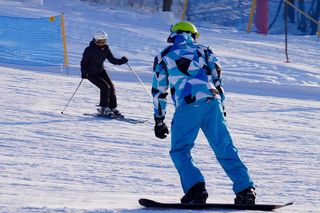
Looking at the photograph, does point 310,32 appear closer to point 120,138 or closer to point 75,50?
point 75,50

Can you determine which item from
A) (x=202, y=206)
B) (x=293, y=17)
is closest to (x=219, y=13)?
(x=293, y=17)

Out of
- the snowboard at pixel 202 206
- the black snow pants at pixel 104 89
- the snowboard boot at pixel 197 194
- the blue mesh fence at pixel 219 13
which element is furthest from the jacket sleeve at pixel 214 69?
the blue mesh fence at pixel 219 13

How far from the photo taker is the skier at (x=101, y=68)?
41.3 ft

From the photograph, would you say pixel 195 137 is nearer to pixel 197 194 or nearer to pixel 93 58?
pixel 197 194

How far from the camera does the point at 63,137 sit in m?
10.9

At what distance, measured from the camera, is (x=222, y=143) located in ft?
21.5

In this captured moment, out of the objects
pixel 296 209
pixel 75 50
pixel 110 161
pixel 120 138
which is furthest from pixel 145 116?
pixel 75 50

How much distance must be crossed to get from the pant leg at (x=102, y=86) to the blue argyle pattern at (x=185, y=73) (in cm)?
597

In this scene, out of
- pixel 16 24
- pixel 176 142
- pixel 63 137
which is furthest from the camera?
pixel 16 24

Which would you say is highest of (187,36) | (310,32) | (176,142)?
(187,36)

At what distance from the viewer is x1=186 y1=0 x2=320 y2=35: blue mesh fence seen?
90.9ft

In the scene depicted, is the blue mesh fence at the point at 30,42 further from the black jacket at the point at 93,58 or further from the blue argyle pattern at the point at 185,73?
the blue argyle pattern at the point at 185,73

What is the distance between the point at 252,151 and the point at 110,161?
223 centimetres

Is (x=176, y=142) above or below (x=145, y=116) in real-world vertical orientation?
above
